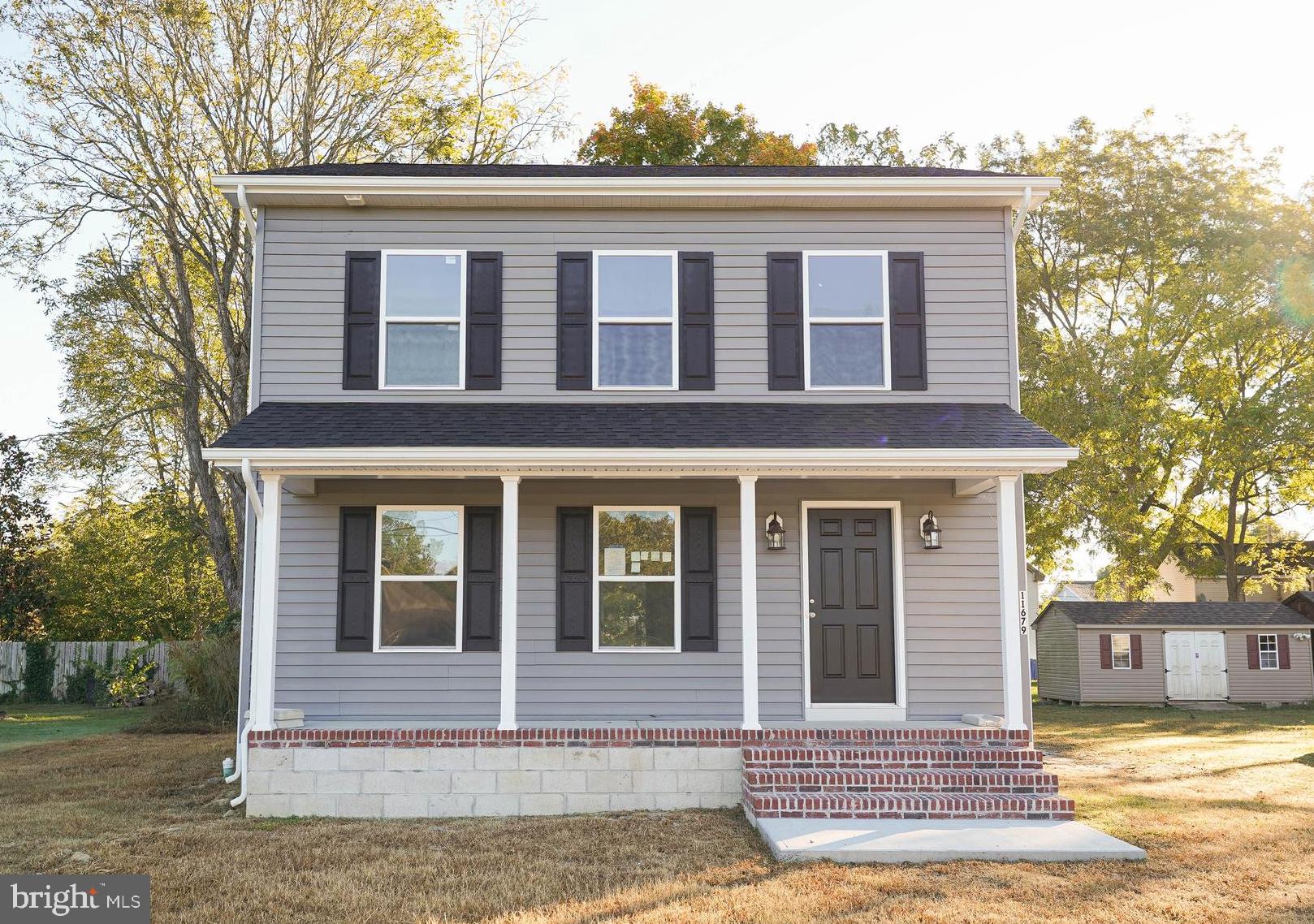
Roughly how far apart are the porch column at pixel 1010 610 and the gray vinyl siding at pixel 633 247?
148 centimetres

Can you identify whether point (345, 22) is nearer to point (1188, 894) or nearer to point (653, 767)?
point (653, 767)

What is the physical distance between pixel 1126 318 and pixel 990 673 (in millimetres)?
19322

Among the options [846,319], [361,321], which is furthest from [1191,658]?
[361,321]

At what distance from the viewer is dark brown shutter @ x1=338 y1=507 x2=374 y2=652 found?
32.1ft

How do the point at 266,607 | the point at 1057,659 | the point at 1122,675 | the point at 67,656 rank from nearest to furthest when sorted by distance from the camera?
the point at 266,607 < the point at 1122,675 < the point at 1057,659 < the point at 67,656

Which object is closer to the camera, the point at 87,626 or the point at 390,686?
the point at 390,686

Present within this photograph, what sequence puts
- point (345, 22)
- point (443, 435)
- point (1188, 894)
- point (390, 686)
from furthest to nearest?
point (345, 22) → point (390, 686) → point (443, 435) → point (1188, 894)

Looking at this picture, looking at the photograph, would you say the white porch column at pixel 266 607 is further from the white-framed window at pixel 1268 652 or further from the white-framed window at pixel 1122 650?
the white-framed window at pixel 1268 652

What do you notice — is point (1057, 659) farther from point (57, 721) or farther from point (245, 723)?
point (57, 721)

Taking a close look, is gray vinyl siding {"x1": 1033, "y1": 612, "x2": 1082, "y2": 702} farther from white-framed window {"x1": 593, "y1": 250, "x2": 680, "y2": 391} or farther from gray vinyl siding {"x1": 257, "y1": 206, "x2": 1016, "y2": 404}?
white-framed window {"x1": 593, "y1": 250, "x2": 680, "y2": 391}

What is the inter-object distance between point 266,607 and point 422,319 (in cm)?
312

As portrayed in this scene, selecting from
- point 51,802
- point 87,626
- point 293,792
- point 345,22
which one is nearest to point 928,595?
point 293,792

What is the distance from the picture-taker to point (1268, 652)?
20.9 metres

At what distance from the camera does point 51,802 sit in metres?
9.34
